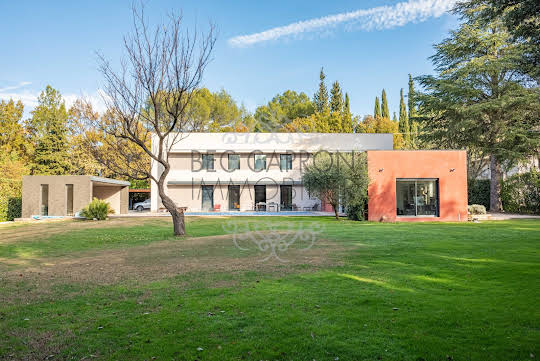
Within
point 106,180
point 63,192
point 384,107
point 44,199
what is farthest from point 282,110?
point 44,199

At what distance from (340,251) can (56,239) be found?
975 centimetres

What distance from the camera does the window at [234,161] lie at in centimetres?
2988

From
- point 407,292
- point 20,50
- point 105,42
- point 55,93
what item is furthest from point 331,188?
point 55,93

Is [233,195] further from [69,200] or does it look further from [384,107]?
[384,107]

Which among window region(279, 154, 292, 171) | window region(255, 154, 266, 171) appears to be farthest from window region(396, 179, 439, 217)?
window region(255, 154, 266, 171)

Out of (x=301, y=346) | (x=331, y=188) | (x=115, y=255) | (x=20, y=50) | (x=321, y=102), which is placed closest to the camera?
(x=301, y=346)

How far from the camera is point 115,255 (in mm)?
9055

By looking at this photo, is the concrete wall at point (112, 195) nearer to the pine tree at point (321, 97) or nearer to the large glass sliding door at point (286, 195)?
the large glass sliding door at point (286, 195)

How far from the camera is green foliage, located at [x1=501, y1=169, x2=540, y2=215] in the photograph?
23.0 meters

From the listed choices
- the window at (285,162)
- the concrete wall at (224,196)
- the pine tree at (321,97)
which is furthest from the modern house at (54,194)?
the pine tree at (321,97)

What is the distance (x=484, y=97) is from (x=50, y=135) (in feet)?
125

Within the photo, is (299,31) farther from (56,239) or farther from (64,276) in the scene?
(64,276)

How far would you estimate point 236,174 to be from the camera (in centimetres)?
2955

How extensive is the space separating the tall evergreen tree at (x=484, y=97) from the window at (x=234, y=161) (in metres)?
15.2
